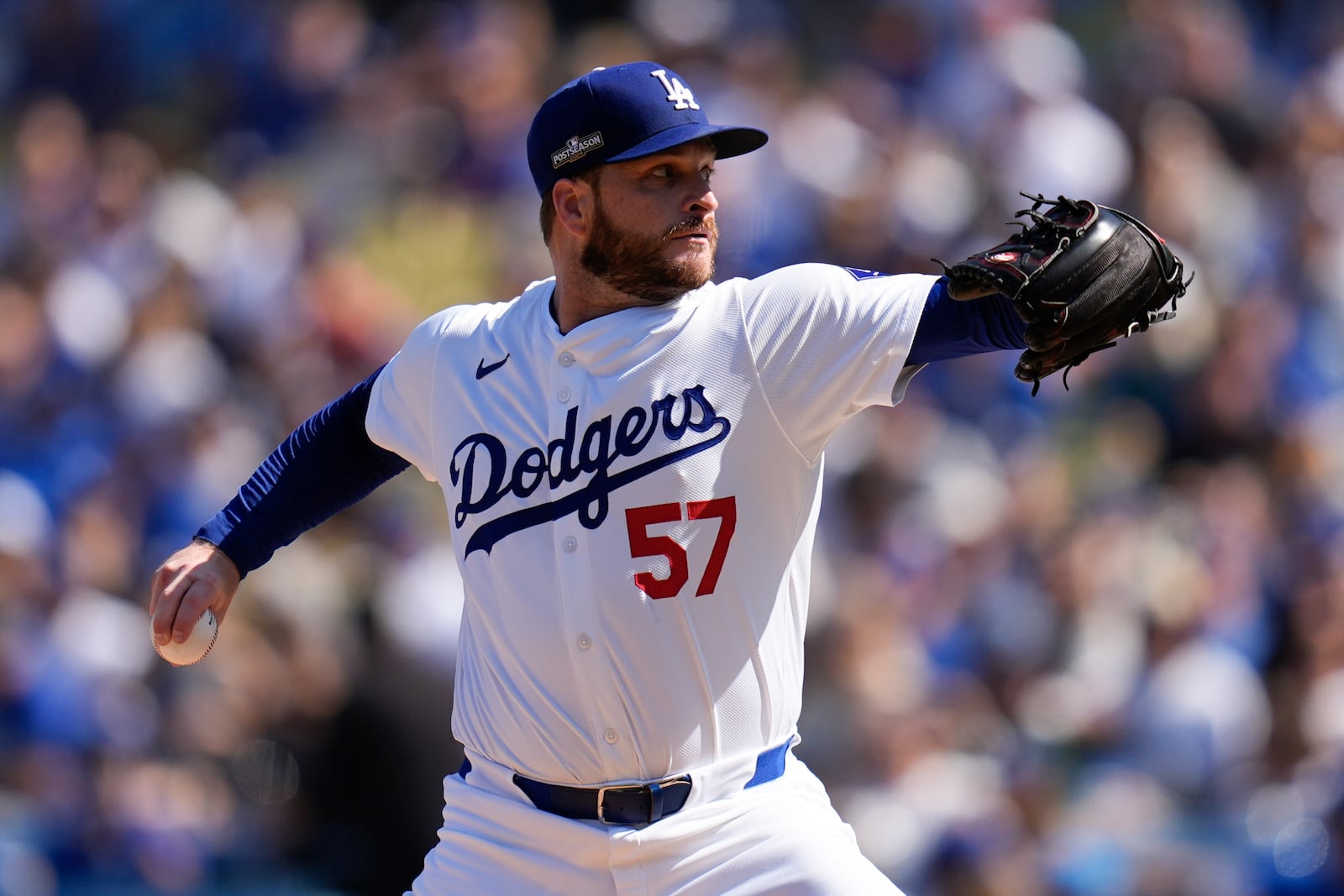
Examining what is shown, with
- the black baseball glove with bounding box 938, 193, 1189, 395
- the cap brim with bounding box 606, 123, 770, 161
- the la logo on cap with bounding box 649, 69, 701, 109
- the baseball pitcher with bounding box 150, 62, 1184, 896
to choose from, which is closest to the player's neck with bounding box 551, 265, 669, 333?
the baseball pitcher with bounding box 150, 62, 1184, 896

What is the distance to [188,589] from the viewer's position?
3.18 metres

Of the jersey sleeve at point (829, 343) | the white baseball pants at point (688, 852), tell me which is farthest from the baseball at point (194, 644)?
the jersey sleeve at point (829, 343)

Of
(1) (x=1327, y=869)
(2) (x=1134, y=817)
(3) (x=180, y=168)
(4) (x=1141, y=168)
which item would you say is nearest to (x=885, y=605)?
(2) (x=1134, y=817)

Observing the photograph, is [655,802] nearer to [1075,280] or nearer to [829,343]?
[829,343]

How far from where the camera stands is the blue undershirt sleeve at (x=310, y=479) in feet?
11.0

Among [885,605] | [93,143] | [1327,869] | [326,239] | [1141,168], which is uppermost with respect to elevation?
[93,143]

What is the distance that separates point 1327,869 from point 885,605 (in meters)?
1.82

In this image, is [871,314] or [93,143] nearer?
[871,314]

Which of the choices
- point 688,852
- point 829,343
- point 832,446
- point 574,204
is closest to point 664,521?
point 829,343

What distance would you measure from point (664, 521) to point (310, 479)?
85 cm

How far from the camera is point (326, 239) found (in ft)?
26.2

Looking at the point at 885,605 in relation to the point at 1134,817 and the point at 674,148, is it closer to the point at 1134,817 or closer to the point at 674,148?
the point at 1134,817

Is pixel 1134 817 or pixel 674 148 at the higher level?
pixel 674 148

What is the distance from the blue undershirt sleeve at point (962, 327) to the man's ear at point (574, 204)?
0.69m
